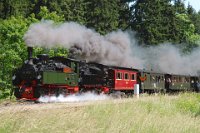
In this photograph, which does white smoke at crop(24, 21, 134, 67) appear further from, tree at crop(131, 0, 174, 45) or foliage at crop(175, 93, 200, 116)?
tree at crop(131, 0, 174, 45)

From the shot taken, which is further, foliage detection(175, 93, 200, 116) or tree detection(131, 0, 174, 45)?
tree detection(131, 0, 174, 45)

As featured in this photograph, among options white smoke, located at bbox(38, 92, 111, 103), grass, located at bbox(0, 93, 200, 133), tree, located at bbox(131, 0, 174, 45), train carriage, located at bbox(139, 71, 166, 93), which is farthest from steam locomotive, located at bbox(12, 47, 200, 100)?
tree, located at bbox(131, 0, 174, 45)

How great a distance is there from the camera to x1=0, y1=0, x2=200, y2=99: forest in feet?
133

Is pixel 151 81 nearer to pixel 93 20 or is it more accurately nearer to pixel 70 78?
pixel 70 78

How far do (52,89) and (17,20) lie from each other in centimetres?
1990

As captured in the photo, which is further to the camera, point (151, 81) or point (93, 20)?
point (93, 20)

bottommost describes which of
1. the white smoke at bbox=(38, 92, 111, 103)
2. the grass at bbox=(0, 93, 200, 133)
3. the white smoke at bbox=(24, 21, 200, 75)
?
the grass at bbox=(0, 93, 200, 133)

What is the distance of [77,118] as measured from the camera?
13.6 metres

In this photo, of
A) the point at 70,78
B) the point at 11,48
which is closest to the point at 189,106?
the point at 70,78

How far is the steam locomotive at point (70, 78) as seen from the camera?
23094 mm

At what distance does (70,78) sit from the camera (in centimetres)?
2533

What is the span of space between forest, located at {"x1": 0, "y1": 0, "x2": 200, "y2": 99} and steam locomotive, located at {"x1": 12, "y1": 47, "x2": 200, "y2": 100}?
890cm

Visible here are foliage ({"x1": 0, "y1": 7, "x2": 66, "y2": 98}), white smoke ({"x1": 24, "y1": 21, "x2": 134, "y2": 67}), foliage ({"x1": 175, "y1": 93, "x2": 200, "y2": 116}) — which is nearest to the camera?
foliage ({"x1": 175, "y1": 93, "x2": 200, "y2": 116})

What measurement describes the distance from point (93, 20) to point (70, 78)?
90.6ft
